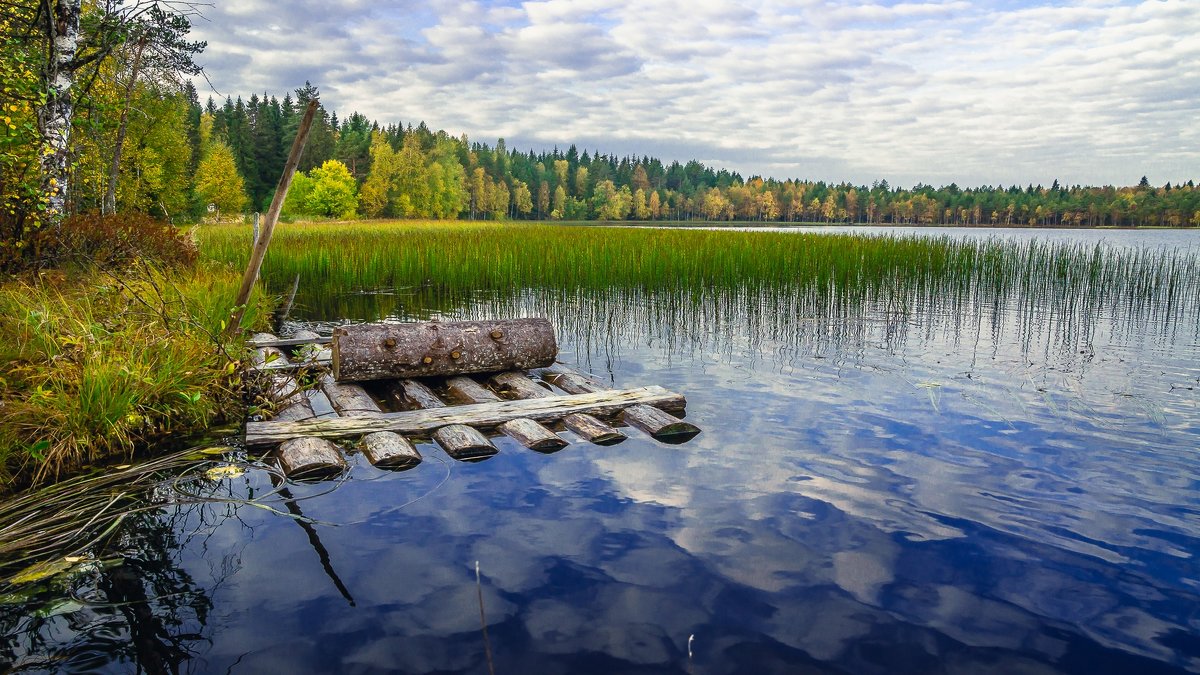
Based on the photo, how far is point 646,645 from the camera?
3023mm

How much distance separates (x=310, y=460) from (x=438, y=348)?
8.26ft

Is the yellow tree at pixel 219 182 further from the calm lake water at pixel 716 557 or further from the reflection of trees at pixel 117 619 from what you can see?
the reflection of trees at pixel 117 619

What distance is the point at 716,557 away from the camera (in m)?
3.74

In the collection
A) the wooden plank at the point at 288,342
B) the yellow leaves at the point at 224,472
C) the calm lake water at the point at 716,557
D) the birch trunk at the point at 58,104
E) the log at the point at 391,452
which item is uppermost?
the birch trunk at the point at 58,104

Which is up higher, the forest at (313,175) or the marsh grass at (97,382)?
the forest at (313,175)

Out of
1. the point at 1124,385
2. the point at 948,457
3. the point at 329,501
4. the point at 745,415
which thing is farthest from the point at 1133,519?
the point at 329,501

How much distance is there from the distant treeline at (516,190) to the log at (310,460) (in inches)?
877

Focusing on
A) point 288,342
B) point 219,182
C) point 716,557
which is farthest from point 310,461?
point 219,182

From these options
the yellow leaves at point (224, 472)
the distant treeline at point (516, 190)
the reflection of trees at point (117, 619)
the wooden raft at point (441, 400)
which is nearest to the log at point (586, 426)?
the wooden raft at point (441, 400)

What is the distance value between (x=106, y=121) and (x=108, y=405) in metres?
20.6

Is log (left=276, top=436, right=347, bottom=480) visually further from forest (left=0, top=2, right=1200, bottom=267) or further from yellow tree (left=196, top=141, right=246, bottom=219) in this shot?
yellow tree (left=196, top=141, right=246, bottom=219)

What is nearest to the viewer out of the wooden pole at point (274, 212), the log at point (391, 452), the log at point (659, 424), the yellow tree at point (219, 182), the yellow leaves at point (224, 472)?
the yellow leaves at point (224, 472)

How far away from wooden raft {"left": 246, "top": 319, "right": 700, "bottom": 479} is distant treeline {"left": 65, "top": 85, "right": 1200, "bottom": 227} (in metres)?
20.3

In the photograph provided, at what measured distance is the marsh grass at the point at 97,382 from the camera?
4.72 meters
